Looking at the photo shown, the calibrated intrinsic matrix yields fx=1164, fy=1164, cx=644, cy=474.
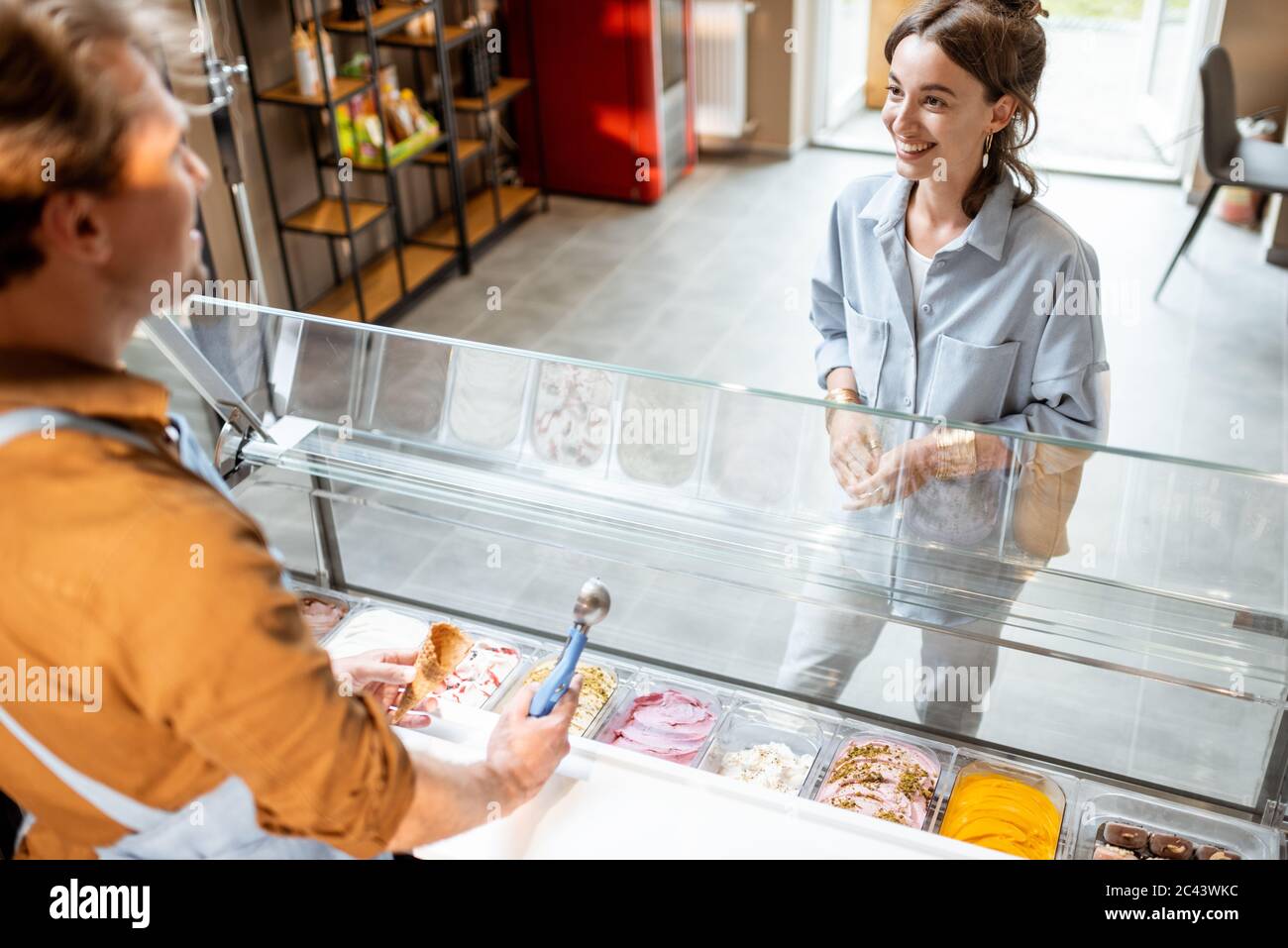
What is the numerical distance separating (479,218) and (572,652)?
5792 millimetres

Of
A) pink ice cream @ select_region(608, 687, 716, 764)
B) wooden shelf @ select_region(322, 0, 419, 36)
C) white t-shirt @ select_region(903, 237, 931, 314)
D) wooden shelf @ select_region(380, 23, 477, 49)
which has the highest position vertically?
white t-shirt @ select_region(903, 237, 931, 314)

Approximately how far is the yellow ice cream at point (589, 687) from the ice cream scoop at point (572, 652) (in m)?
0.67

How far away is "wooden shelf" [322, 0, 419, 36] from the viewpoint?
5.35 m

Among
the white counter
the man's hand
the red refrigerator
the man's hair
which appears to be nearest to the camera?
the man's hair

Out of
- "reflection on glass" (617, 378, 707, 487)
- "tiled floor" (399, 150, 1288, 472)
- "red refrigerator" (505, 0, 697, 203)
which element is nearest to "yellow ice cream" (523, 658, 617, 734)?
"reflection on glass" (617, 378, 707, 487)

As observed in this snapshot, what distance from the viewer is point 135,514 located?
3.02ft

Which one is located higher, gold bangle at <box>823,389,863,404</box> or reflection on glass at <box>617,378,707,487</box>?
reflection on glass at <box>617,378,707,487</box>

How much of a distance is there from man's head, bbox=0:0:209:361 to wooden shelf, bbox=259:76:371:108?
4.51 metres

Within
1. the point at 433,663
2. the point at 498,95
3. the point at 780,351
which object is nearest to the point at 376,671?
the point at 433,663

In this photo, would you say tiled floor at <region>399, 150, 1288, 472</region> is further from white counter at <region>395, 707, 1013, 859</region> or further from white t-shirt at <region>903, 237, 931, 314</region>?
white counter at <region>395, 707, 1013, 859</region>

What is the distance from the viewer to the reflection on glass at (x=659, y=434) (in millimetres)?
2109

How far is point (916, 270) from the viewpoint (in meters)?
2.30
